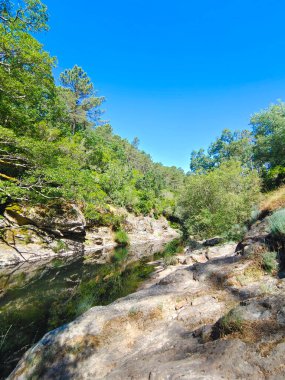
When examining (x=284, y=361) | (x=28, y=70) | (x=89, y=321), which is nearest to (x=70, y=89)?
(x=28, y=70)

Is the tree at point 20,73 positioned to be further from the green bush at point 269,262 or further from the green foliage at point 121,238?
the green foliage at point 121,238

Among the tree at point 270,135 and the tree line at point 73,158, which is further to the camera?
the tree at point 270,135

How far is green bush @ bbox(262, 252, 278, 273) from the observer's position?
6591 mm

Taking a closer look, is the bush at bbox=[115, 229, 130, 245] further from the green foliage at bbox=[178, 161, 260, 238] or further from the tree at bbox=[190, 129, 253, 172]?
the tree at bbox=[190, 129, 253, 172]

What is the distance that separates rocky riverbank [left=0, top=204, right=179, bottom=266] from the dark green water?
1.84 meters

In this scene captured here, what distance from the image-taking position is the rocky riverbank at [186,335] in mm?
3215

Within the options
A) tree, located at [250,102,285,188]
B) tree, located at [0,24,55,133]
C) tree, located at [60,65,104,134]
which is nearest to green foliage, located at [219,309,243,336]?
tree, located at [0,24,55,133]

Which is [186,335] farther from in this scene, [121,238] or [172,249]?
[121,238]

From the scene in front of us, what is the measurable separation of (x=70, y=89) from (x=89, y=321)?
4234 cm

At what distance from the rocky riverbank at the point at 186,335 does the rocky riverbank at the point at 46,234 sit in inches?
452

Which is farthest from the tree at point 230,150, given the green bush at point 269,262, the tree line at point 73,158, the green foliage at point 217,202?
the green bush at point 269,262

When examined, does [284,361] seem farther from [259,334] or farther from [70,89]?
[70,89]

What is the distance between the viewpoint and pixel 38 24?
1268 centimetres

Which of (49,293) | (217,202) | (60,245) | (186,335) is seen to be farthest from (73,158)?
(186,335)
